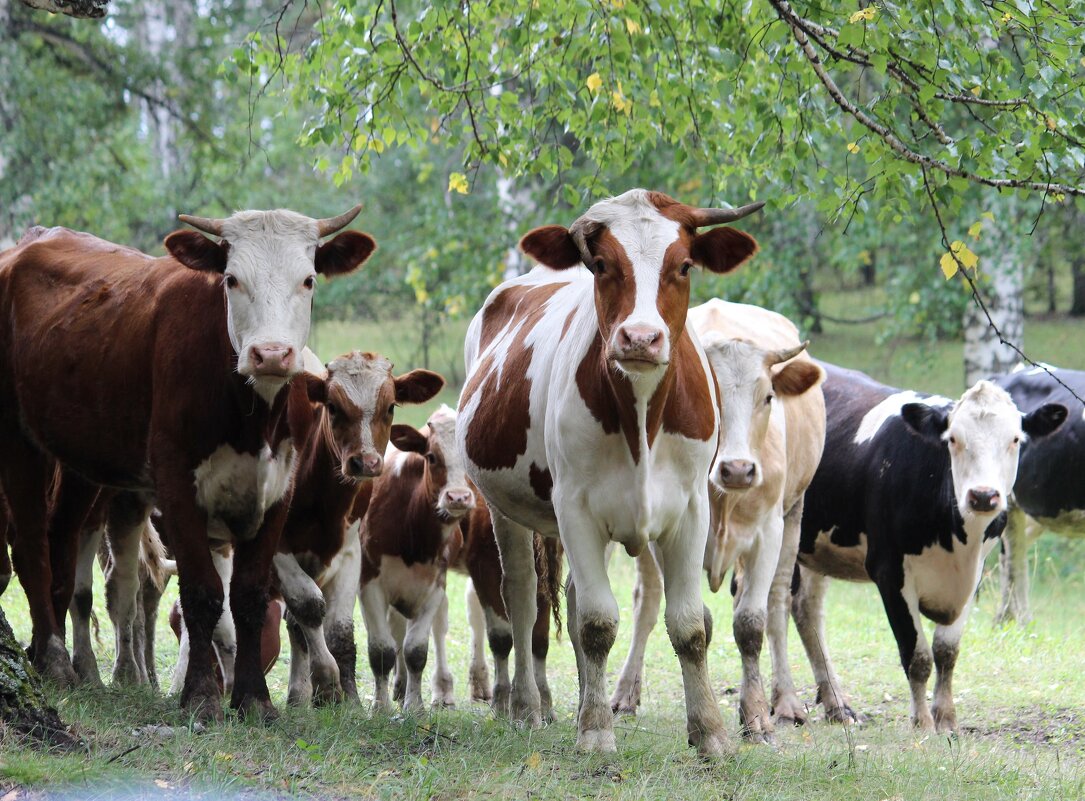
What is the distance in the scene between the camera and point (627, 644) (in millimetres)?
12148

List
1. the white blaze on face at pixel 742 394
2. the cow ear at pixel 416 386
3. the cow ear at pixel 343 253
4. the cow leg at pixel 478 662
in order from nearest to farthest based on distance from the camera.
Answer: the cow ear at pixel 343 253, the white blaze on face at pixel 742 394, the cow ear at pixel 416 386, the cow leg at pixel 478 662

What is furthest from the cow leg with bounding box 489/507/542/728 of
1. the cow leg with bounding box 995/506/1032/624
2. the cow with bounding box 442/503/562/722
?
the cow leg with bounding box 995/506/1032/624

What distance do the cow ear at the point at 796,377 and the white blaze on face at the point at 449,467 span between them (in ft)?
6.47

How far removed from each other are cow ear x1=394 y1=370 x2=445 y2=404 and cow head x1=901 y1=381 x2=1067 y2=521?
10.4 ft

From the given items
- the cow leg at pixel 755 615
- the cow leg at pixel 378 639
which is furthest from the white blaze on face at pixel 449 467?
the cow leg at pixel 755 615

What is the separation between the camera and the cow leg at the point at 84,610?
7574 millimetres

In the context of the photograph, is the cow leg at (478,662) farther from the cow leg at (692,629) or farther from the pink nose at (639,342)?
the pink nose at (639,342)

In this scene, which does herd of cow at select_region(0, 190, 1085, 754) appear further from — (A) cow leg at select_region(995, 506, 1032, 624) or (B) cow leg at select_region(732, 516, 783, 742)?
(A) cow leg at select_region(995, 506, 1032, 624)

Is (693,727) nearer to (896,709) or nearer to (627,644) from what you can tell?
(896,709)

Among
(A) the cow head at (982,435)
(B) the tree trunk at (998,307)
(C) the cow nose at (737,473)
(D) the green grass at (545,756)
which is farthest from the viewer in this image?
(B) the tree trunk at (998,307)

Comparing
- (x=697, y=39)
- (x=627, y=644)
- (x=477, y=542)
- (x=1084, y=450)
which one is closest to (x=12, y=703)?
(x=477, y=542)

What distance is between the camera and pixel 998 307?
18.4 m

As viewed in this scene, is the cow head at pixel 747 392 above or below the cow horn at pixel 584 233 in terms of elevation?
below

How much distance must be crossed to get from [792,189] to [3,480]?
199 inches
